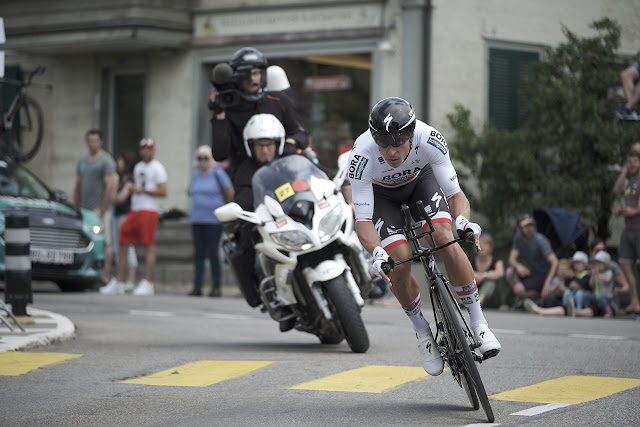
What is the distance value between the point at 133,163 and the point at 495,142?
5719 millimetres

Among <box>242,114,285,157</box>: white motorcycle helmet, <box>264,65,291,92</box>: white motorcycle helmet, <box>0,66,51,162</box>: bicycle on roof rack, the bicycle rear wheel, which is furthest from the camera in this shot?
<box>0,66,51,162</box>: bicycle on roof rack

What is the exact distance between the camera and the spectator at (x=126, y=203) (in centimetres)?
1864

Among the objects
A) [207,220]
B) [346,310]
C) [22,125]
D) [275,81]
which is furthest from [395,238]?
[22,125]

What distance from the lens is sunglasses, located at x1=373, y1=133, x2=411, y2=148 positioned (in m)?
7.23

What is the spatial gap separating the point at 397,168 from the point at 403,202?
367 mm

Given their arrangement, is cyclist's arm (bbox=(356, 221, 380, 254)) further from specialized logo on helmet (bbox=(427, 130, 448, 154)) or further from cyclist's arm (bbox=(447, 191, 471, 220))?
specialized logo on helmet (bbox=(427, 130, 448, 154))

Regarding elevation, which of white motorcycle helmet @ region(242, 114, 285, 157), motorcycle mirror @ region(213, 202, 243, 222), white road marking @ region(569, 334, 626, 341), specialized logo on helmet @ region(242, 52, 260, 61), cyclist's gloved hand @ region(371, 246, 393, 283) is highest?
specialized logo on helmet @ region(242, 52, 260, 61)

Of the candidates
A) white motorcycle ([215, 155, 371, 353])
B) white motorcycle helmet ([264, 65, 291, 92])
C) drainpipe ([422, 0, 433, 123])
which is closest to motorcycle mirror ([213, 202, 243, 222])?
white motorcycle ([215, 155, 371, 353])

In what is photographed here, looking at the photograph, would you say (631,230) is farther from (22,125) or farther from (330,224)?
(22,125)

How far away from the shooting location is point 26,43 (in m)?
23.7

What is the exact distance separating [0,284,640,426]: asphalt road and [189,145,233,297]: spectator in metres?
4.47

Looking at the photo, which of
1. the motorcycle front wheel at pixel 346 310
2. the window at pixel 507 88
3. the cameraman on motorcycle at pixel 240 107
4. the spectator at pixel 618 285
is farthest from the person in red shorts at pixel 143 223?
the motorcycle front wheel at pixel 346 310

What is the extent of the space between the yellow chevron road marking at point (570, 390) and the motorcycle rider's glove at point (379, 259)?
4.11 feet

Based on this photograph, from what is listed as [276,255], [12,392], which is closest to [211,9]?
[276,255]
